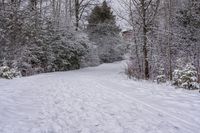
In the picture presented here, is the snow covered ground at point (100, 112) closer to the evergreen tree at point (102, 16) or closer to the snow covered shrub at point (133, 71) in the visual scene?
the snow covered shrub at point (133, 71)

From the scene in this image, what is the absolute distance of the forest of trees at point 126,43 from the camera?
12.3 meters

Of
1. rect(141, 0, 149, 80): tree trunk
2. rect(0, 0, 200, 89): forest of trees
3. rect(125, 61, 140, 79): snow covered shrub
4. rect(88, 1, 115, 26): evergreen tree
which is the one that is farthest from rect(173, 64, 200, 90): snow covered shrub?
rect(88, 1, 115, 26): evergreen tree

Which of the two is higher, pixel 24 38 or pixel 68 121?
pixel 24 38

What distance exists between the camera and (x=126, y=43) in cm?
1888

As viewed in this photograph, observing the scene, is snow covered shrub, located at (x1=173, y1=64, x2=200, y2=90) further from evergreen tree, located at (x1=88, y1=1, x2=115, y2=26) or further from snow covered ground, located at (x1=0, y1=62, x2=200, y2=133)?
evergreen tree, located at (x1=88, y1=1, x2=115, y2=26)

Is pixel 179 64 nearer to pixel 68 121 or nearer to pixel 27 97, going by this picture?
pixel 27 97

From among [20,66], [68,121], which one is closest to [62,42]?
[20,66]

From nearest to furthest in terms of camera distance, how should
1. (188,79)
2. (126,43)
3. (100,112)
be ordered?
(100,112), (188,79), (126,43)

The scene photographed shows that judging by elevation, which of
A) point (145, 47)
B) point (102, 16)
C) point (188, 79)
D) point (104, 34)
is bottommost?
point (188, 79)

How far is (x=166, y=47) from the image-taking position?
12297 mm

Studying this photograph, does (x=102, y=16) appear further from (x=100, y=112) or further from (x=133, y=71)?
(x=100, y=112)

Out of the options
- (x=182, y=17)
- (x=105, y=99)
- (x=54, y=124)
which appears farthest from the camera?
(x=182, y=17)

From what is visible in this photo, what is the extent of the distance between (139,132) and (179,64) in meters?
8.75

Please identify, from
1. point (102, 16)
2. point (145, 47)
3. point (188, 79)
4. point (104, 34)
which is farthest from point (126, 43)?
point (102, 16)
